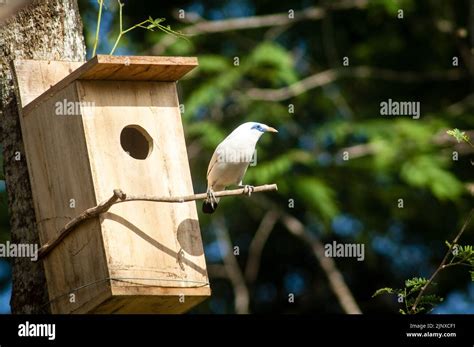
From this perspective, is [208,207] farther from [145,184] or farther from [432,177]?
[432,177]

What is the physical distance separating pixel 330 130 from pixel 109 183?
27.8ft

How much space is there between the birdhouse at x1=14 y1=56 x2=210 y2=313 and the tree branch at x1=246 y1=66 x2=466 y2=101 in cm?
843

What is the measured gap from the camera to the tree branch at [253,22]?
1598 cm

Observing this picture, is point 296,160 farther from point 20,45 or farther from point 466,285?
point 20,45

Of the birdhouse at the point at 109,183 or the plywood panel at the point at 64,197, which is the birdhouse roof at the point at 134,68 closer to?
the birdhouse at the point at 109,183

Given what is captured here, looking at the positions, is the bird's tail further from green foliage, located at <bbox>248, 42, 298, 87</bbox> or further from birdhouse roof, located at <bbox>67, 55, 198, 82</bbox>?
green foliage, located at <bbox>248, 42, 298, 87</bbox>

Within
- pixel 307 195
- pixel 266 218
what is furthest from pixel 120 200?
pixel 266 218

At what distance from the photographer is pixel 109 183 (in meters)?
6.91

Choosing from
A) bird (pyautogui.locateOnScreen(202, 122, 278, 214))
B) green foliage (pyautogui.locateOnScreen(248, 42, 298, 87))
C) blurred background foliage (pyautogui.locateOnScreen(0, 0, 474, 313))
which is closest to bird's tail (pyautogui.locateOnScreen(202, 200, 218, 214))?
bird (pyautogui.locateOnScreen(202, 122, 278, 214))

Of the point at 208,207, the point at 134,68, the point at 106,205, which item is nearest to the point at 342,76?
the point at 208,207

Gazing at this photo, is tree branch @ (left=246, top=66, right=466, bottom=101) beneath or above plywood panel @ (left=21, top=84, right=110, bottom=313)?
above

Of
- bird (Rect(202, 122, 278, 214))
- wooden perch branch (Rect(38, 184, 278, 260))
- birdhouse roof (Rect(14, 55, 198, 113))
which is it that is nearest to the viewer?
wooden perch branch (Rect(38, 184, 278, 260))

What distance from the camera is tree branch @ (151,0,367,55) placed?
15977 millimetres

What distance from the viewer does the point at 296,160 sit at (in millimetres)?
15406
